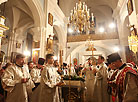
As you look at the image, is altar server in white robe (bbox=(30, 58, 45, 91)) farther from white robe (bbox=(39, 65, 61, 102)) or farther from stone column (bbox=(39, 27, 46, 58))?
stone column (bbox=(39, 27, 46, 58))

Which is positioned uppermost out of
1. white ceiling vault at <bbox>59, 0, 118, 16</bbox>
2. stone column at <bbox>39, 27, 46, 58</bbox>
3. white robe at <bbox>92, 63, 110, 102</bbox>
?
white ceiling vault at <bbox>59, 0, 118, 16</bbox>

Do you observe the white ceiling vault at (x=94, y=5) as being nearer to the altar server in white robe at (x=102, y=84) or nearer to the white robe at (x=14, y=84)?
the altar server in white robe at (x=102, y=84)

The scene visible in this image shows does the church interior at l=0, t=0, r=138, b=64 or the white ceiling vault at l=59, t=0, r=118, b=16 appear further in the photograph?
the white ceiling vault at l=59, t=0, r=118, b=16

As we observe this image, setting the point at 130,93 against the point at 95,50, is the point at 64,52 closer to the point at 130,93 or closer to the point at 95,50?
the point at 95,50

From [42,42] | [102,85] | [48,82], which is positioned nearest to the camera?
[48,82]

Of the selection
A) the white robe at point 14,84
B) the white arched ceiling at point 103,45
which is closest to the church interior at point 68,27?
the white arched ceiling at point 103,45

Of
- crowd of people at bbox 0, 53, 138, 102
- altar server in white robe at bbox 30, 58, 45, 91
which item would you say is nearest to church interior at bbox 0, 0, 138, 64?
altar server in white robe at bbox 30, 58, 45, 91

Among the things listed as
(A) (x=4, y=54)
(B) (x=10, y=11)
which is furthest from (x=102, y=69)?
(A) (x=4, y=54)

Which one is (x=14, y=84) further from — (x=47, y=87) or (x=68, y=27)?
(x=68, y=27)

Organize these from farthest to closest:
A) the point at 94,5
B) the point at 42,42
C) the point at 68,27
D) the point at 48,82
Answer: the point at 94,5, the point at 68,27, the point at 42,42, the point at 48,82

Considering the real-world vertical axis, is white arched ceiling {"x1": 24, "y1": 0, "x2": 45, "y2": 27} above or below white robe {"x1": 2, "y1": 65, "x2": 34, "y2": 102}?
above

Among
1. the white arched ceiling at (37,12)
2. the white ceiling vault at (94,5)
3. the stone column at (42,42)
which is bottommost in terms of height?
the stone column at (42,42)

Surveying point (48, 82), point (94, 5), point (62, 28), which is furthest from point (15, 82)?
point (94, 5)

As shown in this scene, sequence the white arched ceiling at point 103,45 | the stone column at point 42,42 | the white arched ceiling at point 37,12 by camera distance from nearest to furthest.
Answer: the white arched ceiling at point 37,12 < the stone column at point 42,42 < the white arched ceiling at point 103,45
